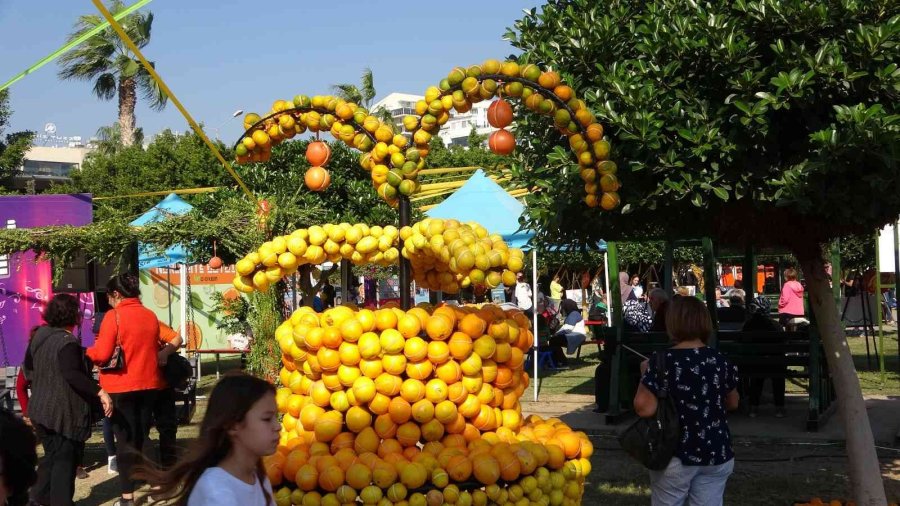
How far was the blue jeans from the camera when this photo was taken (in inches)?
181

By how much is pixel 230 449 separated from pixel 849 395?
428cm

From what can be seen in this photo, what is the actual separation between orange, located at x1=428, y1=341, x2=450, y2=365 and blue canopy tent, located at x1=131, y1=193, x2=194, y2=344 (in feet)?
18.1

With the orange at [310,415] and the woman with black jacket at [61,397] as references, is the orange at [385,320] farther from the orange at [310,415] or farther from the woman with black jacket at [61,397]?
the woman with black jacket at [61,397]

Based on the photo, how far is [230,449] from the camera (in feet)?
9.34

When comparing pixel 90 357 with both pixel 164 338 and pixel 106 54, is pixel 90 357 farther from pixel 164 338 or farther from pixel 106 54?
pixel 106 54

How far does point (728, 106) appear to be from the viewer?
4.74 m

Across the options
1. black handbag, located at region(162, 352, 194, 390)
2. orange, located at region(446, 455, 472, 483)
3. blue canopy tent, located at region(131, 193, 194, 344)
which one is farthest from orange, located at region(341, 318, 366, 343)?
blue canopy tent, located at region(131, 193, 194, 344)

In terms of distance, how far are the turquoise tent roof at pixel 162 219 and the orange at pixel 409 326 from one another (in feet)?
17.8

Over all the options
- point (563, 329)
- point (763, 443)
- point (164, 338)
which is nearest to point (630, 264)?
point (563, 329)

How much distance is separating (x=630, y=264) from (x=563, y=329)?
2163 centimetres

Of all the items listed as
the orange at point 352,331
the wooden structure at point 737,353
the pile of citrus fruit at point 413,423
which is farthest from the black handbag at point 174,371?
the wooden structure at point 737,353

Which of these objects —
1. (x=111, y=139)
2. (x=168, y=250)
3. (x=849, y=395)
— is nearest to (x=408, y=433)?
(x=849, y=395)

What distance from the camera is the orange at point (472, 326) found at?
498 cm

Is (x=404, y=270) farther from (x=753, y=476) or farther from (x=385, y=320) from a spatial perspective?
(x=753, y=476)
